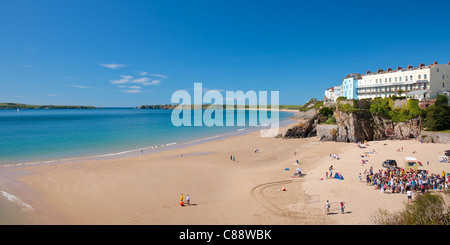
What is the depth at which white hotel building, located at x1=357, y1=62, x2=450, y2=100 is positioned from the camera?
4160 centimetres

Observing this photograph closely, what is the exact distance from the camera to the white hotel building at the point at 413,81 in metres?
41.6

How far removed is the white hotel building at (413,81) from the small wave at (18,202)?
54090 millimetres

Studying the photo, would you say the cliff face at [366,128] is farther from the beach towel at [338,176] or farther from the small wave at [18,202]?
the small wave at [18,202]

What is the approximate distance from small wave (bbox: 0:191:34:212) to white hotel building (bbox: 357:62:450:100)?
54.1m

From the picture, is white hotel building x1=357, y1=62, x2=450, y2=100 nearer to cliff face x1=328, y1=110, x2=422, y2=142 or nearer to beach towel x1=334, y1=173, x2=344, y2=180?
cliff face x1=328, y1=110, x2=422, y2=142

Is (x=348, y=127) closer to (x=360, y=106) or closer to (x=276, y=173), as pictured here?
A: (x=360, y=106)

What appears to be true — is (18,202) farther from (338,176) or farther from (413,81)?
(413,81)

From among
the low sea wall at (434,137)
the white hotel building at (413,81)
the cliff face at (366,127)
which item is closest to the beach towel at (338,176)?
the cliff face at (366,127)

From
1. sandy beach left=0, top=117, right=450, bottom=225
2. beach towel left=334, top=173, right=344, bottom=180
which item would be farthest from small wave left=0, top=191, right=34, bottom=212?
beach towel left=334, top=173, right=344, bottom=180

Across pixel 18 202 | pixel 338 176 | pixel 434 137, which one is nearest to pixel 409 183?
pixel 338 176

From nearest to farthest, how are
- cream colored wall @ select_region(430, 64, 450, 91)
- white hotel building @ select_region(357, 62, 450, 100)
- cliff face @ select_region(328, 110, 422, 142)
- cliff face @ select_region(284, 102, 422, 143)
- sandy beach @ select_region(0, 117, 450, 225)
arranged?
1. sandy beach @ select_region(0, 117, 450, 225)
2. cliff face @ select_region(284, 102, 422, 143)
3. cliff face @ select_region(328, 110, 422, 142)
4. white hotel building @ select_region(357, 62, 450, 100)
5. cream colored wall @ select_region(430, 64, 450, 91)

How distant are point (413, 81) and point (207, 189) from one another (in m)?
48.6
